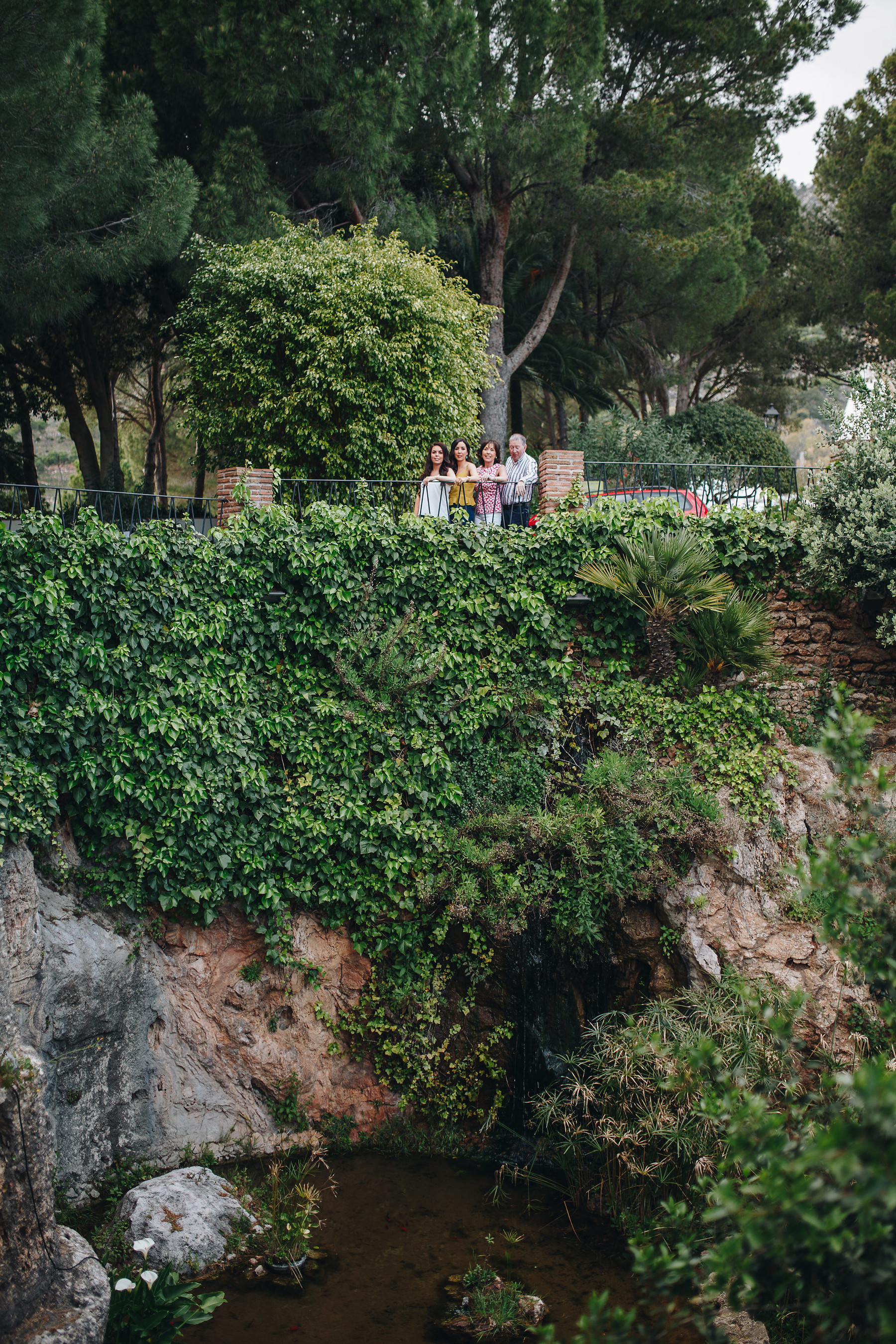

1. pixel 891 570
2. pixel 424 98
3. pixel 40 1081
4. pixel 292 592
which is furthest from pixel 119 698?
pixel 424 98

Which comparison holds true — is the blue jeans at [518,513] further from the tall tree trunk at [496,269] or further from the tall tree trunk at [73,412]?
the tall tree trunk at [73,412]

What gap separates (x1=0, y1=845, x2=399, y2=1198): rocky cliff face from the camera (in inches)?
272

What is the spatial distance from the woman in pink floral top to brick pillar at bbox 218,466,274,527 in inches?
89.9

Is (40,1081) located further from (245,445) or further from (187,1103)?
(245,445)

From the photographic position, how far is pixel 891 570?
8.34 m

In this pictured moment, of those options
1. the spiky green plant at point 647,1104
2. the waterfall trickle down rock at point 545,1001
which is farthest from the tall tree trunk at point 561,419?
the spiky green plant at point 647,1104

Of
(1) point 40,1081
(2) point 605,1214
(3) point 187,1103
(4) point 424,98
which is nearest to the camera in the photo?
(1) point 40,1081

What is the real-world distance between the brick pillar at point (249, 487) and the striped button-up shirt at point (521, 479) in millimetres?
2648

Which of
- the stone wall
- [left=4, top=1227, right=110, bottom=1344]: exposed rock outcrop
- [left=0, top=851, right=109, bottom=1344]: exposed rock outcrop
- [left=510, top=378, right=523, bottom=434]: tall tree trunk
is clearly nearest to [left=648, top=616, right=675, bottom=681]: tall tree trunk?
the stone wall

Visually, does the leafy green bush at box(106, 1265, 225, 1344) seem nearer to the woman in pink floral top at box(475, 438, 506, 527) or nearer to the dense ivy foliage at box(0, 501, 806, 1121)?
the dense ivy foliage at box(0, 501, 806, 1121)

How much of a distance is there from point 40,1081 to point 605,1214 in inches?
177

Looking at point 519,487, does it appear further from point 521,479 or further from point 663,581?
point 663,581

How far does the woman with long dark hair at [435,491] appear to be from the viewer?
31.4 ft

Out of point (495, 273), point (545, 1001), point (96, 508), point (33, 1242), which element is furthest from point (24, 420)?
point (33, 1242)
